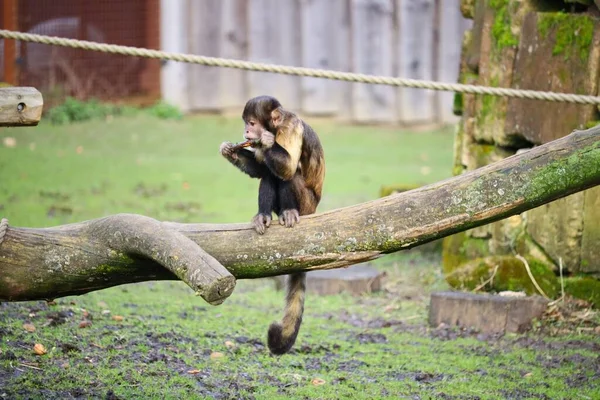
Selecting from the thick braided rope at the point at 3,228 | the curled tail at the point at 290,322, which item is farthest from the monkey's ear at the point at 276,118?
the thick braided rope at the point at 3,228

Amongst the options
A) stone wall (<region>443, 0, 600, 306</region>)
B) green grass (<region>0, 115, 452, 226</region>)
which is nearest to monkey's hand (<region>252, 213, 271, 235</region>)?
stone wall (<region>443, 0, 600, 306</region>)

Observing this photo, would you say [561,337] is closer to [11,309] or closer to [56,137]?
[11,309]

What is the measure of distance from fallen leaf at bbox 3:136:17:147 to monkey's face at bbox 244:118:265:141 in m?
7.31

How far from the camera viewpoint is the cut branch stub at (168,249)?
3463 millimetres

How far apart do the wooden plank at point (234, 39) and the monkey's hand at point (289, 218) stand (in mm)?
8708

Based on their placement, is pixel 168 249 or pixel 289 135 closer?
pixel 168 249

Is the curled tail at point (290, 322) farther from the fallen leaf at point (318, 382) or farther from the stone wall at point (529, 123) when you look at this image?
the stone wall at point (529, 123)

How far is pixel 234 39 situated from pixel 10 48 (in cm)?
319

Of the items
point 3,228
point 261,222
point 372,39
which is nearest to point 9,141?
point 372,39

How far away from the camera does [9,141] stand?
1148 cm

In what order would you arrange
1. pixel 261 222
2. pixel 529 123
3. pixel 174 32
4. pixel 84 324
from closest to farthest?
pixel 261 222, pixel 84 324, pixel 529 123, pixel 174 32

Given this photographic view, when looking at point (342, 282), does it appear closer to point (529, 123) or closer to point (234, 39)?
point (529, 123)

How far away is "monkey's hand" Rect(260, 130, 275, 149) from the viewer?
4695mm

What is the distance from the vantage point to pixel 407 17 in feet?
41.9
